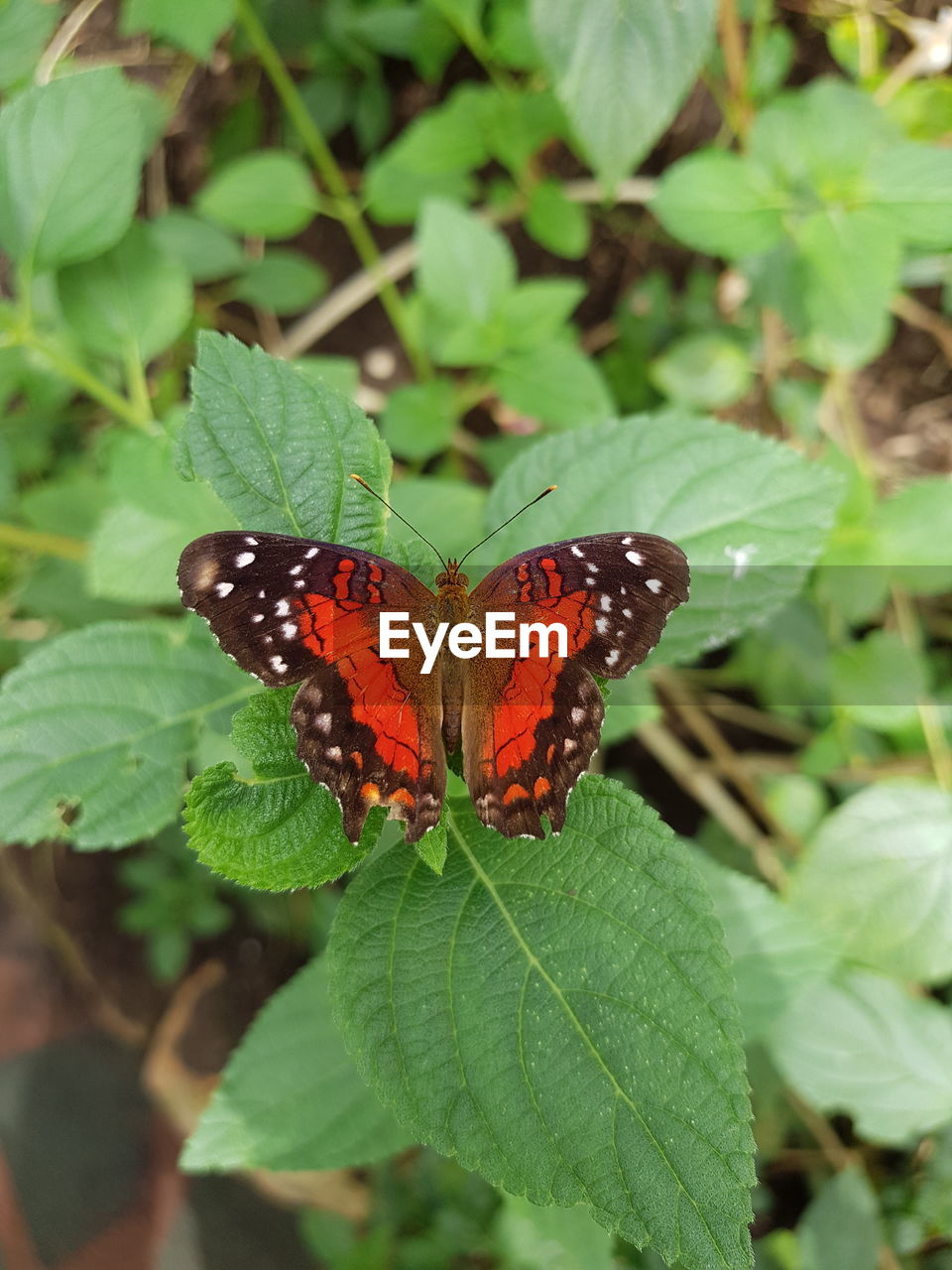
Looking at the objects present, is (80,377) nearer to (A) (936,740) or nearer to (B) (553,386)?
(B) (553,386)

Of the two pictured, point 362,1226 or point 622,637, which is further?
point 362,1226

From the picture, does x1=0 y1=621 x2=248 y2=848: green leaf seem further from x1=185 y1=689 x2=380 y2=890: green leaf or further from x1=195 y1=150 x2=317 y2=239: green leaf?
x1=195 y1=150 x2=317 y2=239: green leaf

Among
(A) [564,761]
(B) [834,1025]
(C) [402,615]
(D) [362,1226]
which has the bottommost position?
(D) [362,1226]

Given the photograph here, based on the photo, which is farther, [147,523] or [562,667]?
[147,523]

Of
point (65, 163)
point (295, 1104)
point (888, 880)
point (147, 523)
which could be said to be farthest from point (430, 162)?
point (295, 1104)

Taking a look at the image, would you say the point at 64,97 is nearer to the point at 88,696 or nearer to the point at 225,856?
the point at 88,696

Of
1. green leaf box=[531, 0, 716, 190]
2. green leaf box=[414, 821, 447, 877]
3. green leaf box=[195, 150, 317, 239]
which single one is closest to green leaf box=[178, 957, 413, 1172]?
green leaf box=[414, 821, 447, 877]

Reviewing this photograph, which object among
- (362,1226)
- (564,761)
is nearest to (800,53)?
(564,761)
